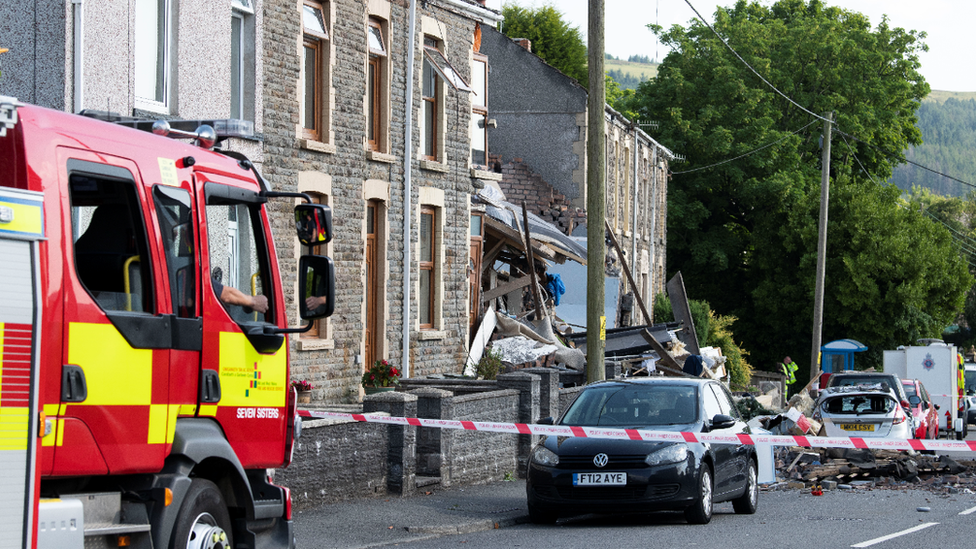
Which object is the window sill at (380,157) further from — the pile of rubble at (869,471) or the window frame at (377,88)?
the pile of rubble at (869,471)

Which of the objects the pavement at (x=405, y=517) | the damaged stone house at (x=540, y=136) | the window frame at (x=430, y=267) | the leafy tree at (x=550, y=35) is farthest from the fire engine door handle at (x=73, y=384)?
the leafy tree at (x=550, y=35)

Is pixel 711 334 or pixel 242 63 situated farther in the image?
pixel 711 334

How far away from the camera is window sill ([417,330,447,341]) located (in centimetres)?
2147

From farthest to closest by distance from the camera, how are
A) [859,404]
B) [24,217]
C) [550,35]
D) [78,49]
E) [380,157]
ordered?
[550,35], [859,404], [380,157], [78,49], [24,217]

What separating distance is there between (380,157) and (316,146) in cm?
195

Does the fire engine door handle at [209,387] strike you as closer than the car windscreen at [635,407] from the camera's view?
Yes

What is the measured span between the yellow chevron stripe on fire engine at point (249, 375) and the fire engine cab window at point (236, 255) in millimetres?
190

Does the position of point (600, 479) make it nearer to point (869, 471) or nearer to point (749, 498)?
point (749, 498)

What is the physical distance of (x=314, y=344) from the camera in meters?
18.3

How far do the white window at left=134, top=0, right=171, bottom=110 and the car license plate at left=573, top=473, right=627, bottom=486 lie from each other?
248 inches

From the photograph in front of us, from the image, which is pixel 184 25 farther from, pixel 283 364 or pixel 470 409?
pixel 283 364

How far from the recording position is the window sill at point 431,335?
21469mm

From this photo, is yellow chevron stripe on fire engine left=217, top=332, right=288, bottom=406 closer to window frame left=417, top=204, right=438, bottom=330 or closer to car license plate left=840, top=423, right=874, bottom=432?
window frame left=417, top=204, right=438, bottom=330

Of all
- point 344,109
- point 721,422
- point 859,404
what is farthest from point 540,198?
point 721,422
